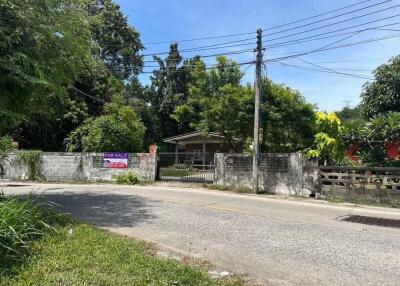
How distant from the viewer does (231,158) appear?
71.5ft

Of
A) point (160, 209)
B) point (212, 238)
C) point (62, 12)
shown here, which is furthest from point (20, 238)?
point (62, 12)

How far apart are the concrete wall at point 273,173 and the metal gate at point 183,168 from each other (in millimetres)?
1659

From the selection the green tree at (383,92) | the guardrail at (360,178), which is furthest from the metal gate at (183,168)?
the green tree at (383,92)

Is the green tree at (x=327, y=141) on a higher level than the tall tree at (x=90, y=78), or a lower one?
lower

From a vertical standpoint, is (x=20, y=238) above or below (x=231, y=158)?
below

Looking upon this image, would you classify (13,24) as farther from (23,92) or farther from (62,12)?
(62,12)

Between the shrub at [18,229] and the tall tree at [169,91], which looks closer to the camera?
the shrub at [18,229]

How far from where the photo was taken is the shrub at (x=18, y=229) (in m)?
6.46

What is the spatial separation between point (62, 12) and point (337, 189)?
11920 millimetres

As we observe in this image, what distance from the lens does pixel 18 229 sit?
23.5 ft

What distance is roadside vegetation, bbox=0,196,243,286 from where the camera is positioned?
6.00 metres

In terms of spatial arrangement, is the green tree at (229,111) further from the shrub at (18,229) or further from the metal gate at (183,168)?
the shrub at (18,229)

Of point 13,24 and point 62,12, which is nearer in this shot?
point 13,24

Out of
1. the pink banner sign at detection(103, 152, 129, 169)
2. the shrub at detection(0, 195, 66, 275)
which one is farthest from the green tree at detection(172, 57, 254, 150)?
the shrub at detection(0, 195, 66, 275)
